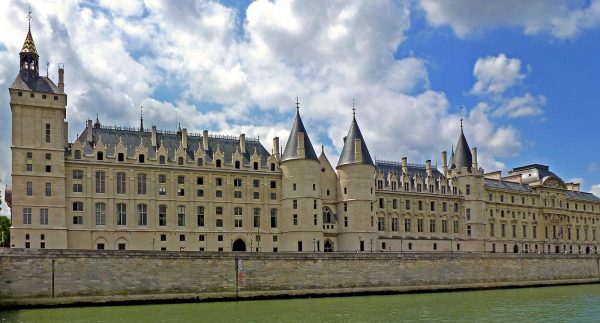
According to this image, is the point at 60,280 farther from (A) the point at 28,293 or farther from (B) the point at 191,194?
(B) the point at 191,194

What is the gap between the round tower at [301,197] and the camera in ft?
214

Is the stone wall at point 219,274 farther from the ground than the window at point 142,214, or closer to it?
closer to it

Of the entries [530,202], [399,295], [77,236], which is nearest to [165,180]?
[77,236]

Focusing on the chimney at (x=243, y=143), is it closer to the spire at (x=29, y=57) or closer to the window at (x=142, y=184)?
the window at (x=142, y=184)

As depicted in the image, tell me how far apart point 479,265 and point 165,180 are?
31.2 meters

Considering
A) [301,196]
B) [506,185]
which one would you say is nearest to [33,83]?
[301,196]

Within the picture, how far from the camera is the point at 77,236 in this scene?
58000mm

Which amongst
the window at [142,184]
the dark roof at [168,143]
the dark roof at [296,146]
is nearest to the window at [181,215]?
the window at [142,184]

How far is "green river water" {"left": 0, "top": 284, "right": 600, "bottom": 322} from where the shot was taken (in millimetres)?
39281

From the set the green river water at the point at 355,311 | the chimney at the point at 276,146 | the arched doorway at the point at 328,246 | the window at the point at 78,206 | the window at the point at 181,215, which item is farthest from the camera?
the chimney at the point at 276,146

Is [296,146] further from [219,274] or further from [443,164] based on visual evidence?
[443,164]

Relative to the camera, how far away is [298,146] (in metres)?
66.7

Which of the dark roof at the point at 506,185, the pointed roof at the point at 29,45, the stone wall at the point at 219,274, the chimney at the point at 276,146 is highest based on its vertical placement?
the pointed roof at the point at 29,45

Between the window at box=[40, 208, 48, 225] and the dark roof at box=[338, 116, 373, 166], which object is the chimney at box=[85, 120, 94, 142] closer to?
the window at box=[40, 208, 48, 225]
